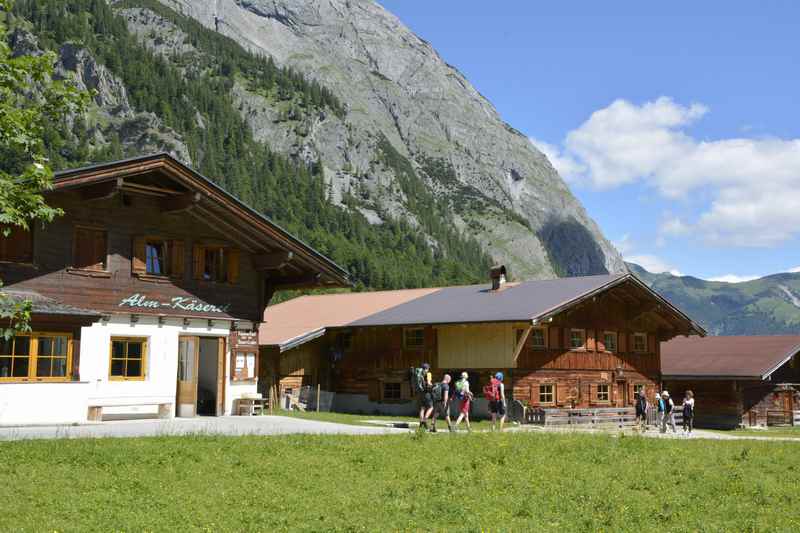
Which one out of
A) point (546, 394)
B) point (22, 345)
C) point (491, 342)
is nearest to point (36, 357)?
point (22, 345)

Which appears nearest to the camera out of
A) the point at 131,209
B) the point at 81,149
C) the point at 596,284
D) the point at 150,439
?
the point at 150,439

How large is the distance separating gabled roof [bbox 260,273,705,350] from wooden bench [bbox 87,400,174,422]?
11.4 metres

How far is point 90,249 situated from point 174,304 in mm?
3385

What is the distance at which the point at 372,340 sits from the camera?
42.9 metres

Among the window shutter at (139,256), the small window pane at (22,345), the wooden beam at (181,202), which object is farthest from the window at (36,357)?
the wooden beam at (181,202)

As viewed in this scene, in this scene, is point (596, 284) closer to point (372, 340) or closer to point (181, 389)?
point (372, 340)

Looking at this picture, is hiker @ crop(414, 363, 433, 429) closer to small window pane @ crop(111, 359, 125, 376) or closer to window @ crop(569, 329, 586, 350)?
small window pane @ crop(111, 359, 125, 376)

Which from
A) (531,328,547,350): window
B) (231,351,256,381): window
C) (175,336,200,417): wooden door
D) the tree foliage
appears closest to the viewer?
the tree foliage

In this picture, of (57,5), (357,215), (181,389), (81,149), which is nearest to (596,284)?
(181,389)

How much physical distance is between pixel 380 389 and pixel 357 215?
500 feet

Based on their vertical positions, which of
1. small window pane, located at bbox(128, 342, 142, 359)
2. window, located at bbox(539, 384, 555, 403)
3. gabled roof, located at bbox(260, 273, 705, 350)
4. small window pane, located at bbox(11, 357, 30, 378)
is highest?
gabled roof, located at bbox(260, 273, 705, 350)

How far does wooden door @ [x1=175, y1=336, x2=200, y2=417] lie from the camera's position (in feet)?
98.2

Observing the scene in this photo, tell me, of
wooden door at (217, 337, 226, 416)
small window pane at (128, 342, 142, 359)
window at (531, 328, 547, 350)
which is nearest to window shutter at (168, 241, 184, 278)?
small window pane at (128, 342, 142, 359)

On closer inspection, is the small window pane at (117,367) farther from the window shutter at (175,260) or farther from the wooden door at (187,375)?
the window shutter at (175,260)
